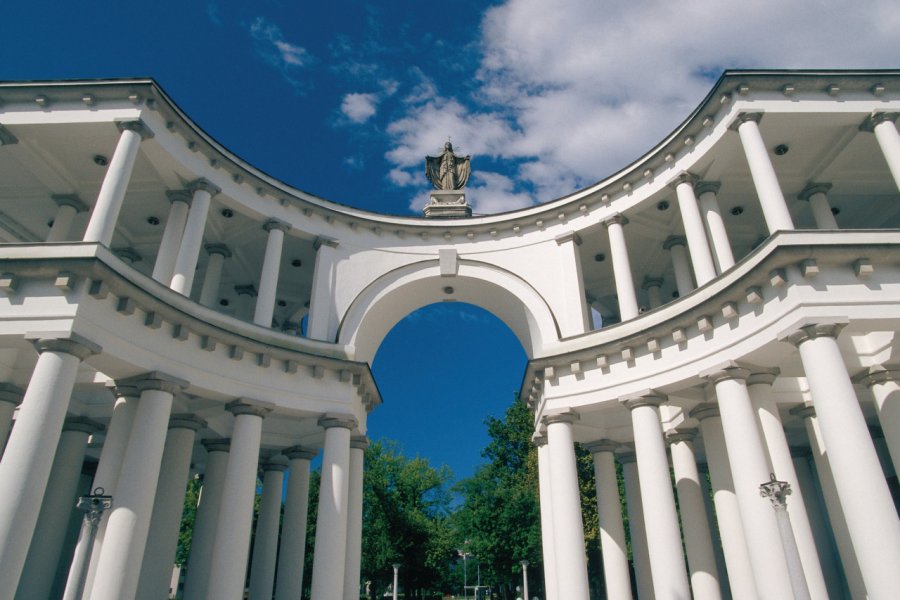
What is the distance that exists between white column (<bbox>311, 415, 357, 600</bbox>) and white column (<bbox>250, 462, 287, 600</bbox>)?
18.5 feet

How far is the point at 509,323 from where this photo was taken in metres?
28.3

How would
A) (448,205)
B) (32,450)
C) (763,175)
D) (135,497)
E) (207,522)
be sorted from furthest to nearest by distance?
(448,205), (207,522), (763,175), (135,497), (32,450)

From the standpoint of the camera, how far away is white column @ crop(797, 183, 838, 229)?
2019 cm

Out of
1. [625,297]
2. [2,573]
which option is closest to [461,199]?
[625,297]

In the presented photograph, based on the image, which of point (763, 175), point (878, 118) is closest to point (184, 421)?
point (763, 175)

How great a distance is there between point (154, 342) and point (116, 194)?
4.76 metres

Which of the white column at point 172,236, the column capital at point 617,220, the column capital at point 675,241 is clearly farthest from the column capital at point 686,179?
the white column at point 172,236

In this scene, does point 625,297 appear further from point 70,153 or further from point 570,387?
point 70,153

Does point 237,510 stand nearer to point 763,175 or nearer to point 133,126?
point 133,126

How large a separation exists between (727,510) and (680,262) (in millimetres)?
10103

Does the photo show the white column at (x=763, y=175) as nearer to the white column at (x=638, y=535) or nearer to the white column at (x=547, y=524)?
the white column at (x=547, y=524)

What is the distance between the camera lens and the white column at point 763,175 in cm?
1648

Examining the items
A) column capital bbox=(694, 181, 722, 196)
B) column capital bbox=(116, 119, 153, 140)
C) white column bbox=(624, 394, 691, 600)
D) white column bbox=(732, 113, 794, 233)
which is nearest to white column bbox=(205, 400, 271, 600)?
column capital bbox=(116, 119, 153, 140)

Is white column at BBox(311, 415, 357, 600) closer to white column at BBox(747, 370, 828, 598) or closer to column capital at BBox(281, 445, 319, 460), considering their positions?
column capital at BBox(281, 445, 319, 460)
